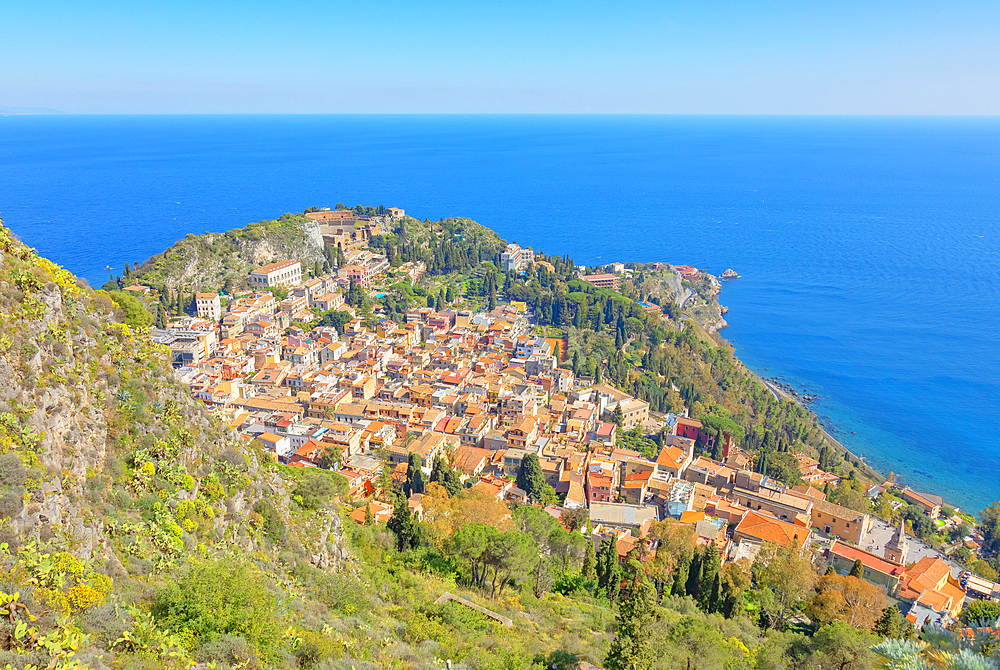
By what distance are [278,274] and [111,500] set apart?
46.6m

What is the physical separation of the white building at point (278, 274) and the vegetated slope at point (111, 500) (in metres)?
40.0

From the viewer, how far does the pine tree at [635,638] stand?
39.2 ft

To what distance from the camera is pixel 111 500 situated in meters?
10.7

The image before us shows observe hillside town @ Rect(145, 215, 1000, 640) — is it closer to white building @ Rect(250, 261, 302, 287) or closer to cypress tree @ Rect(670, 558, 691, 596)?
cypress tree @ Rect(670, 558, 691, 596)

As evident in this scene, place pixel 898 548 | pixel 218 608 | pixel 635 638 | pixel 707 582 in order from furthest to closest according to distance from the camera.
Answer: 1. pixel 898 548
2. pixel 707 582
3. pixel 635 638
4. pixel 218 608

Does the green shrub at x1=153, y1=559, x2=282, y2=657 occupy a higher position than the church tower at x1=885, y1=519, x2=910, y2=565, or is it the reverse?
the green shrub at x1=153, y1=559, x2=282, y2=657

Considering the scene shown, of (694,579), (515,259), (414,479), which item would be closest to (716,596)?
(694,579)

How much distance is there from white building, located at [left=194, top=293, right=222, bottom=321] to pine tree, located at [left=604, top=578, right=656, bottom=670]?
41419 mm

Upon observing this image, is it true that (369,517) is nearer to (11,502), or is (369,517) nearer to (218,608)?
(218,608)

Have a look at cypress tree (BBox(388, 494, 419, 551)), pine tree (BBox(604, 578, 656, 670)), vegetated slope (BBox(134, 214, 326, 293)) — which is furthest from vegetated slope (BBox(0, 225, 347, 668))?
vegetated slope (BBox(134, 214, 326, 293))

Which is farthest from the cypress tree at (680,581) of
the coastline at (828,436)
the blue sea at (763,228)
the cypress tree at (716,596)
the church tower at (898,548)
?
the blue sea at (763,228)

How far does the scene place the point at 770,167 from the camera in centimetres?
17438

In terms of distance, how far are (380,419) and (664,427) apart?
1815cm

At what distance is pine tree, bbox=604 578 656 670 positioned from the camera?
1196cm
